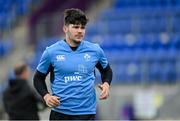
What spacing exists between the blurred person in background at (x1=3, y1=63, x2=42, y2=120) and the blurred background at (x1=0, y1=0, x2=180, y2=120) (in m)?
2.51

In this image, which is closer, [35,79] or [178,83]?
[35,79]

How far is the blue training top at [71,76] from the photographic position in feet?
23.6

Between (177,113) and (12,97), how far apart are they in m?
6.05

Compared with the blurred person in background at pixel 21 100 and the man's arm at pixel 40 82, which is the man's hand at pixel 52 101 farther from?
the blurred person in background at pixel 21 100

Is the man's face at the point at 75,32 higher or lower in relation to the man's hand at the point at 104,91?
higher

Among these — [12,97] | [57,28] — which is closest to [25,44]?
[57,28]

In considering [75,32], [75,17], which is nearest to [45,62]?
[75,32]

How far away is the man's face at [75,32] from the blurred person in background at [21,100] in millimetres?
→ 2530

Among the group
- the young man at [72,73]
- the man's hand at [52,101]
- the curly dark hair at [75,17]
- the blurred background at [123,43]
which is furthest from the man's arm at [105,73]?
the blurred background at [123,43]

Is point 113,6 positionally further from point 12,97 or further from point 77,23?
point 77,23

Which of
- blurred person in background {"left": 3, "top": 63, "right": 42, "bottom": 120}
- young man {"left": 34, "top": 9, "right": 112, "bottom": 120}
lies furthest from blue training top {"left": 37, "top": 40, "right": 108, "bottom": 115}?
blurred person in background {"left": 3, "top": 63, "right": 42, "bottom": 120}

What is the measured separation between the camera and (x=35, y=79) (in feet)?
24.0

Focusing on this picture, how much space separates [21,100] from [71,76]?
258 cm

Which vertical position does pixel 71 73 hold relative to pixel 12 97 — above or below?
above
